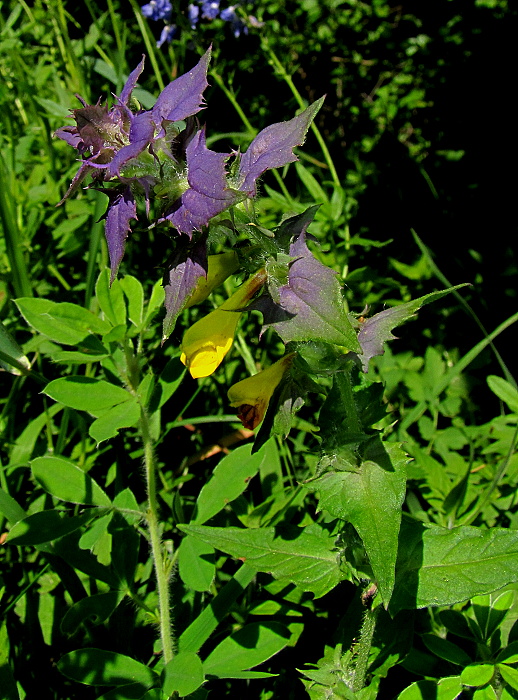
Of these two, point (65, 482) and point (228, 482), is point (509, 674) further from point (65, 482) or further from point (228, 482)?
point (65, 482)

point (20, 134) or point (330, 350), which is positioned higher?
point (20, 134)

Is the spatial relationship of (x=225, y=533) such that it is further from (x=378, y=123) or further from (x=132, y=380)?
(x=378, y=123)

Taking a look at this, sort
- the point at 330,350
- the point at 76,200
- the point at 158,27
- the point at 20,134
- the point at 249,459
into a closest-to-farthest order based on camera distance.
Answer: the point at 330,350
the point at 249,459
the point at 76,200
the point at 20,134
the point at 158,27

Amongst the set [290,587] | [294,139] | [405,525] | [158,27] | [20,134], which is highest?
[158,27]

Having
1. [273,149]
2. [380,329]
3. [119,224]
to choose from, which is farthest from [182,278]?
[380,329]

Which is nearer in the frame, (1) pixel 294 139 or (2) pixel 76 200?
(1) pixel 294 139

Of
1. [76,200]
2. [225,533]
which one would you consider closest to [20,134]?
[76,200]
